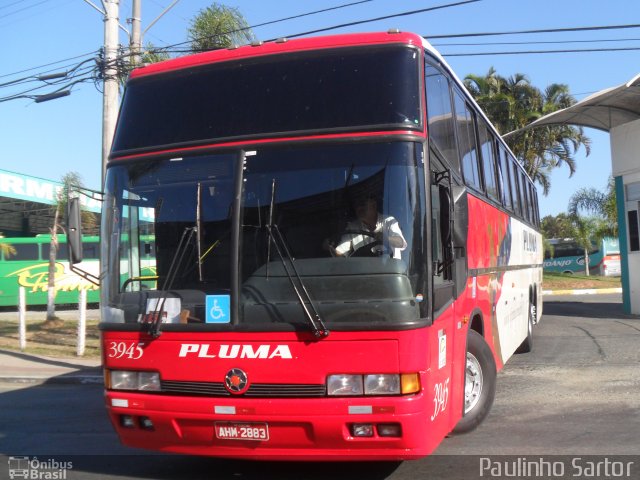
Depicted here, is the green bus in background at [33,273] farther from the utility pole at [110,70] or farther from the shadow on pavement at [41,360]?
the utility pole at [110,70]

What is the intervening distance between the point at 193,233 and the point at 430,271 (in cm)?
176

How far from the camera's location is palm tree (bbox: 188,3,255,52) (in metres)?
17.5

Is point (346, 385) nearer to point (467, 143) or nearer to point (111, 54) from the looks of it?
point (467, 143)

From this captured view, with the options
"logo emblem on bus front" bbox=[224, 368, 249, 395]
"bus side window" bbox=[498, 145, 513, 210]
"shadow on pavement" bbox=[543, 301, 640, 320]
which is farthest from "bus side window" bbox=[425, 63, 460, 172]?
"shadow on pavement" bbox=[543, 301, 640, 320]

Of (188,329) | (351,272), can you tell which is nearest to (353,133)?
(351,272)

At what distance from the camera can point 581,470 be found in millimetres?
5641

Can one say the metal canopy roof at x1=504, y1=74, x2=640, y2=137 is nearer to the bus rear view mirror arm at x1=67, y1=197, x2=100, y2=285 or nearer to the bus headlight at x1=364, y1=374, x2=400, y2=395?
the bus headlight at x1=364, y1=374, x2=400, y2=395

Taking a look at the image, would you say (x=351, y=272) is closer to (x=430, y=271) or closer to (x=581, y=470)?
(x=430, y=271)

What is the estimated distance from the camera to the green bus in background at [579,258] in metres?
49.5

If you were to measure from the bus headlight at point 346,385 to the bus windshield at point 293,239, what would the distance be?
35cm


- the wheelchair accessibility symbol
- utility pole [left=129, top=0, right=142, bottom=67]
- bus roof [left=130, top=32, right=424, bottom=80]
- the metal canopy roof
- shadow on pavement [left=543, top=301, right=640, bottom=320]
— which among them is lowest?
shadow on pavement [left=543, top=301, right=640, bottom=320]

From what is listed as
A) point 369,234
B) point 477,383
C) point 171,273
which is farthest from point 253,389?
point 477,383

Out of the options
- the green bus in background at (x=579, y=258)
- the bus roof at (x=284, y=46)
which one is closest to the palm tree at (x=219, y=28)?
the bus roof at (x=284, y=46)

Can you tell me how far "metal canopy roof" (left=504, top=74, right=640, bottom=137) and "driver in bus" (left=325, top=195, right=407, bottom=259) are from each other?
1260 cm
